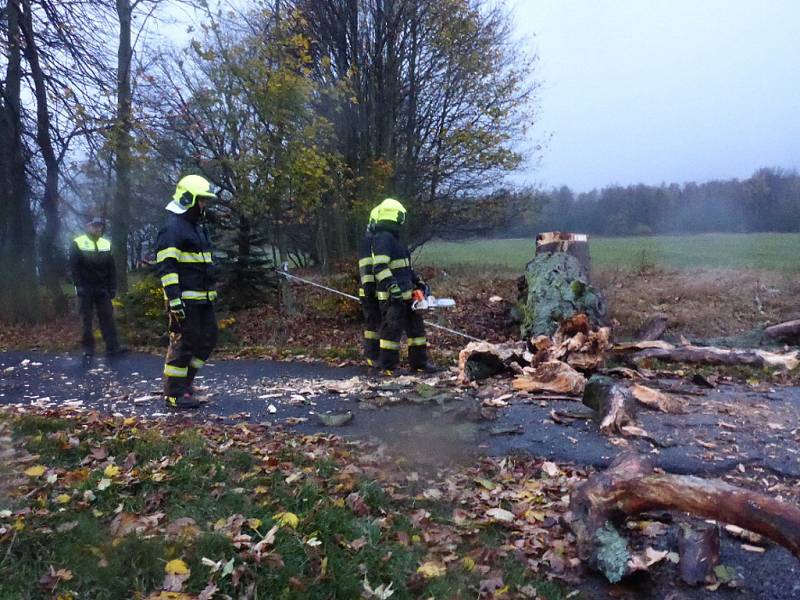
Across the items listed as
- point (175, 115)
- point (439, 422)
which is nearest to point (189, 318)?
point (439, 422)

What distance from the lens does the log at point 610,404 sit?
544cm

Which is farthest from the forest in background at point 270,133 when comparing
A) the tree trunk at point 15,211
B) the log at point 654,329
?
the log at point 654,329

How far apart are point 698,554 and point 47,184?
17.4 meters

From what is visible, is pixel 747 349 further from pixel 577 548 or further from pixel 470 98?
pixel 470 98

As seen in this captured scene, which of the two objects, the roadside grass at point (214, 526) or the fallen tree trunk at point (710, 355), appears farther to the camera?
the fallen tree trunk at point (710, 355)

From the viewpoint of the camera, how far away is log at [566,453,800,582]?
3.32m

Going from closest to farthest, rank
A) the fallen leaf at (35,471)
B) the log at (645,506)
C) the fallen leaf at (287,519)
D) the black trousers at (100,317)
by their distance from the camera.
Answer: the log at (645,506), the fallen leaf at (287,519), the fallen leaf at (35,471), the black trousers at (100,317)

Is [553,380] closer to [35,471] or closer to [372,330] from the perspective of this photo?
[372,330]

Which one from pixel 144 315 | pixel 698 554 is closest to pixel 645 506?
pixel 698 554

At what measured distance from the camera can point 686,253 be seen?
51.8 ft

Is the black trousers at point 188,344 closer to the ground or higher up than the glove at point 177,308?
closer to the ground

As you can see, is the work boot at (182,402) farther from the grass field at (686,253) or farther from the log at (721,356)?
the grass field at (686,253)

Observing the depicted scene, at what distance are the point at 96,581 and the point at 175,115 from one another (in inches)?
472

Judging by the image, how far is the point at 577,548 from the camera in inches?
151
